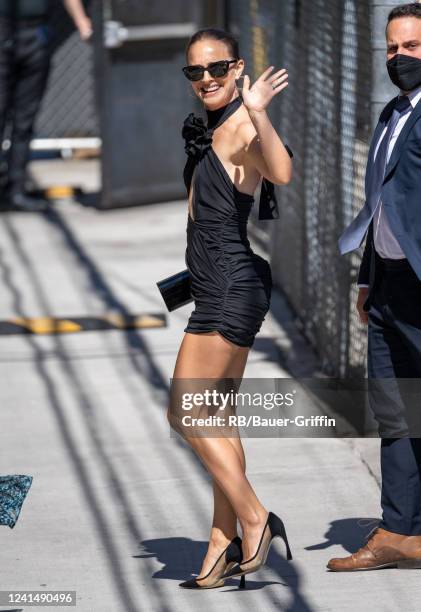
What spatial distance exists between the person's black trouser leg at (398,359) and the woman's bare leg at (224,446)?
0.46 metres

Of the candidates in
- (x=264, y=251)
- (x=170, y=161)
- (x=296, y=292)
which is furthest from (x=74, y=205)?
(x=296, y=292)

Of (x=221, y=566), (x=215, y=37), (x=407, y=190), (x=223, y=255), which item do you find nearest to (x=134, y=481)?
(x=221, y=566)

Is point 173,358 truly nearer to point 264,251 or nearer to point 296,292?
point 296,292

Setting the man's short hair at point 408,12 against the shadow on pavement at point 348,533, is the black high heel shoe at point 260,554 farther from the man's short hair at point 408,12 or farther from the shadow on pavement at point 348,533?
the man's short hair at point 408,12

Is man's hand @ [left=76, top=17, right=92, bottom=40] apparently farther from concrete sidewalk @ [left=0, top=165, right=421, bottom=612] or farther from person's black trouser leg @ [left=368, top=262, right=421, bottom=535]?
person's black trouser leg @ [left=368, top=262, right=421, bottom=535]

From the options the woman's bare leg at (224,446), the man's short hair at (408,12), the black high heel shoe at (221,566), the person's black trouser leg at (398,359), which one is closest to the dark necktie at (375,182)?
the person's black trouser leg at (398,359)

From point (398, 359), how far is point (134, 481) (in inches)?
66.8

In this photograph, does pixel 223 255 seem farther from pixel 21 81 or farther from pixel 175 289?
pixel 21 81

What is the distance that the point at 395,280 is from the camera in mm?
4617

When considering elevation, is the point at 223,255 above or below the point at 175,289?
above

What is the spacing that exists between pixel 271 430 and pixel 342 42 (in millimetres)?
1924

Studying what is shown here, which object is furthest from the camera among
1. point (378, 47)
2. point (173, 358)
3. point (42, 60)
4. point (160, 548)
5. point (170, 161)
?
point (170, 161)

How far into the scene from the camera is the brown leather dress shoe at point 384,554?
190 inches

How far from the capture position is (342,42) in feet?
22.2
